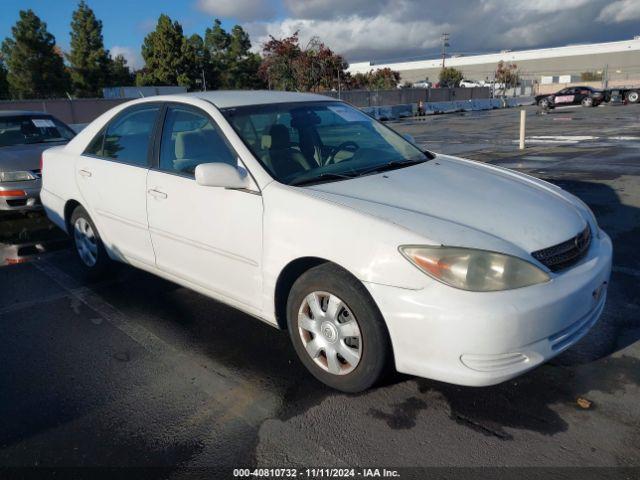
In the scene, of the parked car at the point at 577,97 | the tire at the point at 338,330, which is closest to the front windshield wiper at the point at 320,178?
the tire at the point at 338,330

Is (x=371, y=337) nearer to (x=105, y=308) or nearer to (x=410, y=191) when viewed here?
(x=410, y=191)

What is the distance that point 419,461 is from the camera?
234 cm

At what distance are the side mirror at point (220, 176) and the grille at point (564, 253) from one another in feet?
5.42

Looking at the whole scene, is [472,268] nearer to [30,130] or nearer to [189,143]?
[189,143]

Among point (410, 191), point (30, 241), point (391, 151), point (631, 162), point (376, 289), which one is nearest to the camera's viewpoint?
point (376, 289)

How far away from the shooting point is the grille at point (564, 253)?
257 centimetres

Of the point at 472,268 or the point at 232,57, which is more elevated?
the point at 232,57

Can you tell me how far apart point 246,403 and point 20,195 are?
513cm

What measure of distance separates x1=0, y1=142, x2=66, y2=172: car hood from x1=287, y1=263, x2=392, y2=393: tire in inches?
209

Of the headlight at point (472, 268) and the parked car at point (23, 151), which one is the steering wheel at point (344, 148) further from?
the parked car at point (23, 151)

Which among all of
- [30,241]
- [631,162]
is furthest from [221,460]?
[631,162]

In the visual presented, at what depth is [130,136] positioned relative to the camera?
13.7 feet

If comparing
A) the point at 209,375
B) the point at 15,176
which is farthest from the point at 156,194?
the point at 15,176

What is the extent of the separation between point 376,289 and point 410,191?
740 mm
